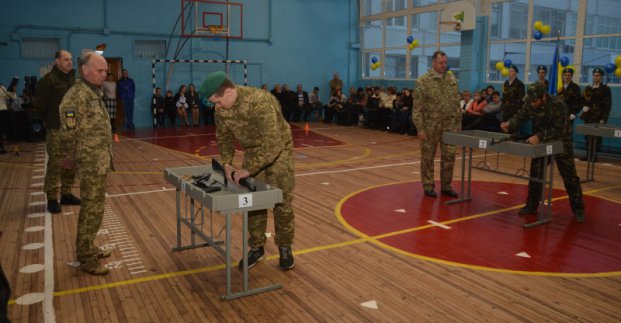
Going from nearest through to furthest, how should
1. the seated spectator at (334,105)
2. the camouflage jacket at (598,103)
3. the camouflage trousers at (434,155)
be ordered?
the camouflage trousers at (434,155) < the camouflage jacket at (598,103) < the seated spectator at (334,105)

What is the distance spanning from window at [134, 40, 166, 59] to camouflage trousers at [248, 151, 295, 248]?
572 inches

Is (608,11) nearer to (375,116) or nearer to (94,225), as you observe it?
(375,116)

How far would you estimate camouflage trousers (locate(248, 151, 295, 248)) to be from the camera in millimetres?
4438

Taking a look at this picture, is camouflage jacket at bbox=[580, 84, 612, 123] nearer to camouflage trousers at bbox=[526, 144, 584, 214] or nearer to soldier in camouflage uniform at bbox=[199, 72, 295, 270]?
camouflage trousers at bbox=[526, 144, 584, 214]

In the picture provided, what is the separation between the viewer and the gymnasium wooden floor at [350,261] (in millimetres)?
4023

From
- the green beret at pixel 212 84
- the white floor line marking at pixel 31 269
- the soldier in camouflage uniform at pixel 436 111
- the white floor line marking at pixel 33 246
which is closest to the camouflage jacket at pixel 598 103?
the soldier in camouflage uniform at pixel 436 111

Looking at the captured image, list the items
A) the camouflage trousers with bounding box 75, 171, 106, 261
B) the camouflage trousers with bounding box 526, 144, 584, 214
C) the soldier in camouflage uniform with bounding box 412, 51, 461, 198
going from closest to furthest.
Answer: the camouflage trousers with bounding box 75, 171, 106, 261
the camouflage trousers with bounding box 526, 144, 584, 214
the soldier in camouflage uniform with bounding box 412, 51, 461, 198

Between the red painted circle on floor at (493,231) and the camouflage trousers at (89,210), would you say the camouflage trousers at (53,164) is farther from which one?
the red painted circle on floor at (493,231)

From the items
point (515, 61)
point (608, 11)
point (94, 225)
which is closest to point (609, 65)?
point (608, 11)


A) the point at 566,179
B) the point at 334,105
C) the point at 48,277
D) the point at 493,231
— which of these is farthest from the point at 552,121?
the point at 334,105

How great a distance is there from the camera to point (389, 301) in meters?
4.19

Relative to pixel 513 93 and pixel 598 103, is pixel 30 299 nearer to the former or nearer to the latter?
pixel 513 93

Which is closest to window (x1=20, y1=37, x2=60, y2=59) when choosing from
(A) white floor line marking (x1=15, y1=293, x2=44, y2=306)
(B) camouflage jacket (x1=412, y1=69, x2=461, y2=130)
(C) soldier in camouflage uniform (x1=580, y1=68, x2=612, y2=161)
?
(B) camouflage jacket (x1=412, y1=69, x2=461, y2=130)

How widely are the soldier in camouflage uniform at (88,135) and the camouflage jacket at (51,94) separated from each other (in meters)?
2.24
